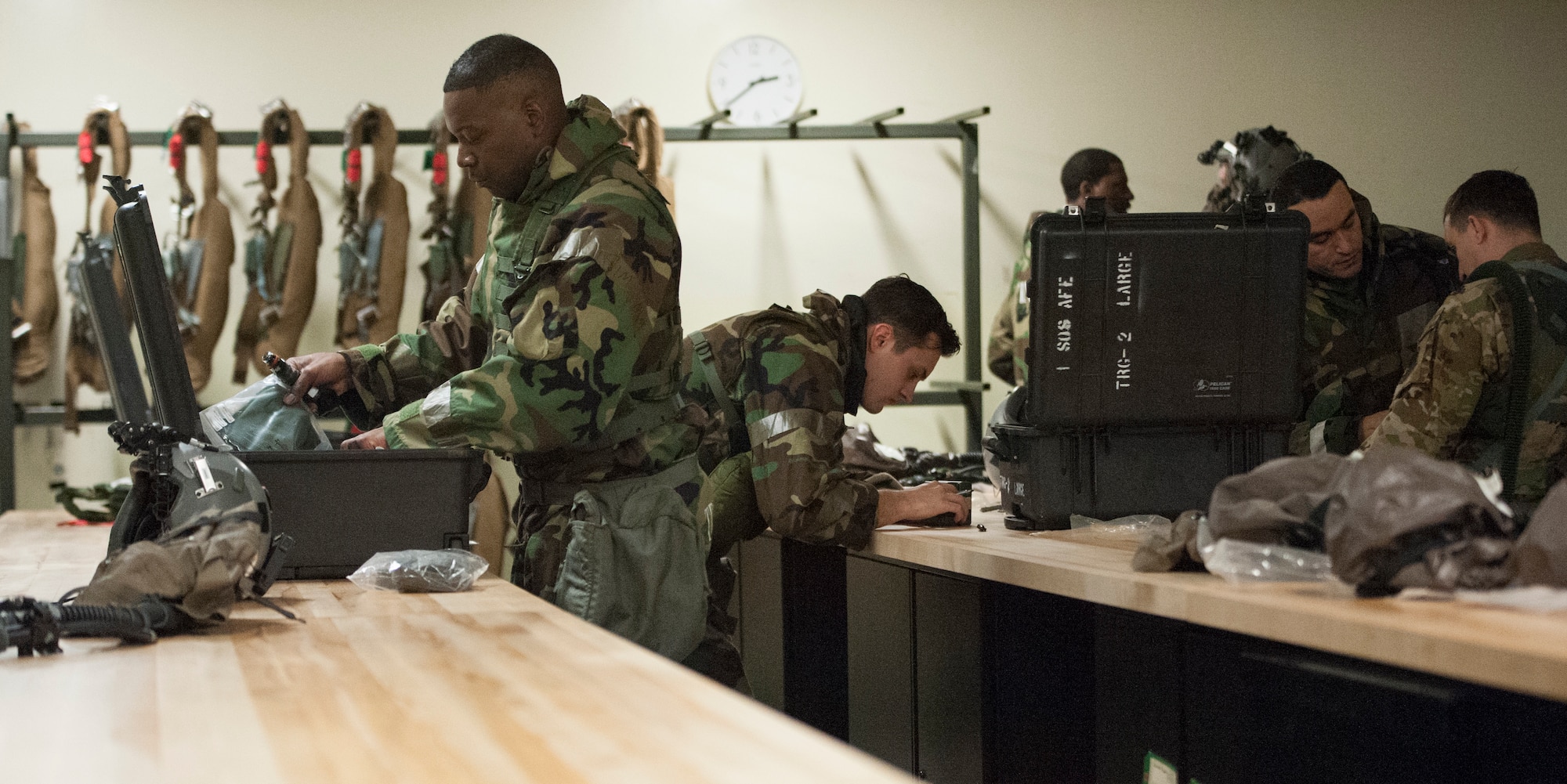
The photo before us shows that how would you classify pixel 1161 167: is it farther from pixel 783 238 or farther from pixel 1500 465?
pixel 1500 465

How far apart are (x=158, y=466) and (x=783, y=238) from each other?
13.6 feet

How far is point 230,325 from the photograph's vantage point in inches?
202

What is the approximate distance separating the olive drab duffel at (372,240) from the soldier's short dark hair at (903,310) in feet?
8.63

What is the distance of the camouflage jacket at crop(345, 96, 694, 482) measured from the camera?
199cm

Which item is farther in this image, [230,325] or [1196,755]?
[230,325]

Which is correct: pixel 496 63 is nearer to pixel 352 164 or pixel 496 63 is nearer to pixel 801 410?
pixel 801 410

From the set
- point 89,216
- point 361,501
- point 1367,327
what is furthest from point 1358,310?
point 89,216

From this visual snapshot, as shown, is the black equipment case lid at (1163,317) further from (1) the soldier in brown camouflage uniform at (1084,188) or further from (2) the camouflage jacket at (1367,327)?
(1) the soldier in brown camouflage uniform at (1084,188)

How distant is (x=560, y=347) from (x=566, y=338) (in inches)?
0.7

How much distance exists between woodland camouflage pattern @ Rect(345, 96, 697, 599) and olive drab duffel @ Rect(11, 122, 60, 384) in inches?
→ 119

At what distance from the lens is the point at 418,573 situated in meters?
1.85

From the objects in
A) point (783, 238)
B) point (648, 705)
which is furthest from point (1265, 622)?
point (783, 238)

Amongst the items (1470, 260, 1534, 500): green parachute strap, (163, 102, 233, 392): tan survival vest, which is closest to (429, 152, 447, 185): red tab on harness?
(163, 102, 233, 392): tan survival vest

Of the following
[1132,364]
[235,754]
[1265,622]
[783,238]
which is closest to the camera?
[235,754]
